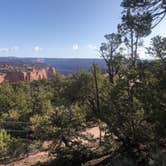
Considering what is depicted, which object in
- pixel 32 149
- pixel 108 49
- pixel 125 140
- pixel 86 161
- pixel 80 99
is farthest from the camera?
pixel 108 49

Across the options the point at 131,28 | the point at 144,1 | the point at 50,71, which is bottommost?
the point at 50,71

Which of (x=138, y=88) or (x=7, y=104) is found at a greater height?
(x=138, y=88)

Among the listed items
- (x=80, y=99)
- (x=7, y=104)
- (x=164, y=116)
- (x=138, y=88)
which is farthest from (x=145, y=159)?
(x=7, y=104)

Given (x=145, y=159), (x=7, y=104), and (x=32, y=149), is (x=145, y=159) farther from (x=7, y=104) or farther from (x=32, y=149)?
(x=7, y=104)

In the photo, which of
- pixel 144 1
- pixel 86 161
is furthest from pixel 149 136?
pixel 144 1

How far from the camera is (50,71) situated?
151 m

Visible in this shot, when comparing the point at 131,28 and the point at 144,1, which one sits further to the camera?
the point at 131,28

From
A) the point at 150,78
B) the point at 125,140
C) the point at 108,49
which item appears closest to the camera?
the point at 150,78

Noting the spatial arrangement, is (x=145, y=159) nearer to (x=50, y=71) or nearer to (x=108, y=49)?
(x=108, y=49)

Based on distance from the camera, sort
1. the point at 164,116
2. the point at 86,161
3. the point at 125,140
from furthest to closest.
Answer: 1. the point at 86,161
2. the point at 125,140
3. the point at 164,116

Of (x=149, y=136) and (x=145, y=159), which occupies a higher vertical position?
(x=149, y=136)

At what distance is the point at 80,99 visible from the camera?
1035 inches

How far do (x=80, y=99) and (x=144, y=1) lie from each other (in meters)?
16.1

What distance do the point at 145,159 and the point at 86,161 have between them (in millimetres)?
3656
